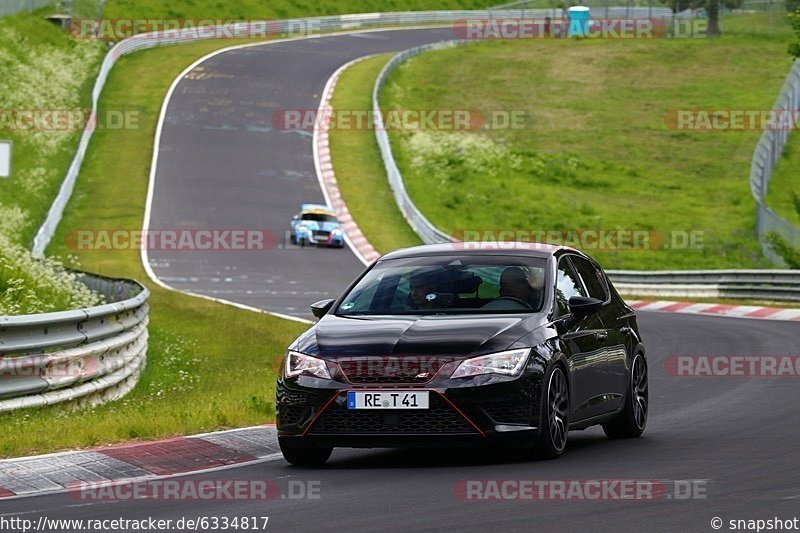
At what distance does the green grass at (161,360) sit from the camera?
38.8 feet

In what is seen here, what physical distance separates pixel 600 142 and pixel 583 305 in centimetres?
4943

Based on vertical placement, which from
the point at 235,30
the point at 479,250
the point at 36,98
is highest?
the point at 479,250

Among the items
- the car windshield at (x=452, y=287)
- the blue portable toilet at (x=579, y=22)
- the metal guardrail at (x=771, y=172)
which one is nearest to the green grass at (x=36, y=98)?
the metal guardrail at (x=771, y=172)

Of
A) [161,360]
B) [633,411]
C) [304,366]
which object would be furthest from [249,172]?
[304,366]

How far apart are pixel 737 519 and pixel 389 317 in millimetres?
3646

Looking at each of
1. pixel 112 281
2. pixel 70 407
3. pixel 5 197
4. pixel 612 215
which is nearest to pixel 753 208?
pixel 612 215

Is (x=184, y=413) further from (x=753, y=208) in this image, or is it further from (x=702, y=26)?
(x=702, y=26)

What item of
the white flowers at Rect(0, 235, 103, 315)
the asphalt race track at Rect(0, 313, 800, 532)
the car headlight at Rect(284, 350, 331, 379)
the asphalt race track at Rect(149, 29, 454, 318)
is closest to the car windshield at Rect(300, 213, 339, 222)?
the asphalt race track at Rect(149, 29, 454, 318)

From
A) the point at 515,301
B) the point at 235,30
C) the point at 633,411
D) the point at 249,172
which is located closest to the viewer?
the point at 515,301

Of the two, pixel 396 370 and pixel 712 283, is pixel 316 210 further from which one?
pixel 396 370

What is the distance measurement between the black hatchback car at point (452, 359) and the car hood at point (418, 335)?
10 mm

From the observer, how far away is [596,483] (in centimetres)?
932

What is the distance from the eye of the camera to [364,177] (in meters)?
51.1

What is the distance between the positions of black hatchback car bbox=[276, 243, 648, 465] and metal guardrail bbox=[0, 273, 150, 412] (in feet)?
10.1
